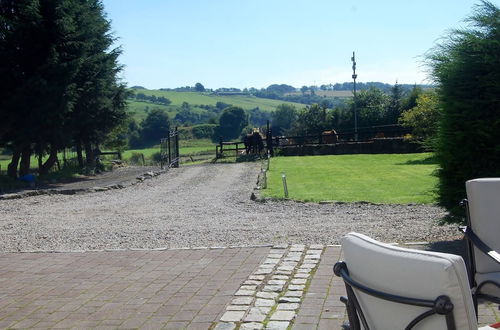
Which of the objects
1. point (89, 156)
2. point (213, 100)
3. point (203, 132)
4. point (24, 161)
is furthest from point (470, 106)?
point (213, 100)

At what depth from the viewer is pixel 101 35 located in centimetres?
2714

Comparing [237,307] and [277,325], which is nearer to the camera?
[277,325]

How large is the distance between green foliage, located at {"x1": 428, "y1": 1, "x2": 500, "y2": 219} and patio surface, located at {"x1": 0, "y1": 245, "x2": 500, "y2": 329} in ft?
5.30

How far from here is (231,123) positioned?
69.7 metres

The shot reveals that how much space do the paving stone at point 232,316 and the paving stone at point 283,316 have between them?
26cm

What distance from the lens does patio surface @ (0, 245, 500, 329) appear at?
189 inches

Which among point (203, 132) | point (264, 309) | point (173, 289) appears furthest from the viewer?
point (203, 132)

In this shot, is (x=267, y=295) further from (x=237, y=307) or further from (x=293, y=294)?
(x=237, y=307)

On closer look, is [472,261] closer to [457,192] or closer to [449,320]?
[449,320]

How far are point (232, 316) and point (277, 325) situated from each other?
0.43 meters

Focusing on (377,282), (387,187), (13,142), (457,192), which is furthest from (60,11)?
(377,282)

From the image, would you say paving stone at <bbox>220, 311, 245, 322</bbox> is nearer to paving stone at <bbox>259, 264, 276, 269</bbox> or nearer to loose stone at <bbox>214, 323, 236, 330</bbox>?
loose stone at <bbox>214, 323, 236, 330</bbox>

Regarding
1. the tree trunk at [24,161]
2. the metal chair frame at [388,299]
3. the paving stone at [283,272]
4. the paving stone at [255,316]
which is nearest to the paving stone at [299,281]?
the paving stone at [283,272]

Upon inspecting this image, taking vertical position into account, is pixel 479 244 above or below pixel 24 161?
above
